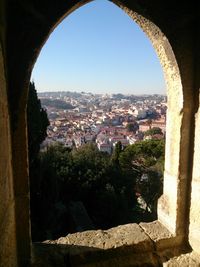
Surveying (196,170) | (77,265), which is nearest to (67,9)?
(196,170)

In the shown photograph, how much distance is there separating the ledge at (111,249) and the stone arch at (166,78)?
148 millimetres

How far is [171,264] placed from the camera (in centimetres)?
267

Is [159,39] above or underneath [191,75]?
above

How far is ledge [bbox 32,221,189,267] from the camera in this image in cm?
268

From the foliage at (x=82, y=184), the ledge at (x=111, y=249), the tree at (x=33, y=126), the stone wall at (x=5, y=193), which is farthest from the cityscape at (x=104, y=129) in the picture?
the stone wall at (x=5, y=193)

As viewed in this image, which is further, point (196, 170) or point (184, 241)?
point (184, 241)

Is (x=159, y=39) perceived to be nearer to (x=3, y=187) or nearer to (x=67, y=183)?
(x=3, y=187)

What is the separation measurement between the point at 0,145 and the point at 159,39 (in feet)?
5.26

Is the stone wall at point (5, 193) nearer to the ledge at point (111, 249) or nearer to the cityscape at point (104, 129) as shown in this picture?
the ledge at point (111, 249)

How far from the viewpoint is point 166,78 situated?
109 inches

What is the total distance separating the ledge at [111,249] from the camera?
2.68m

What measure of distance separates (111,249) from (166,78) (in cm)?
167

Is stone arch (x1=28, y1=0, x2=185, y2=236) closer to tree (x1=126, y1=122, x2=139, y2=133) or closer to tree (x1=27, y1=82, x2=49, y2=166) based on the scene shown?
tree (x1=27, y1=82, x2=49, y2=166)

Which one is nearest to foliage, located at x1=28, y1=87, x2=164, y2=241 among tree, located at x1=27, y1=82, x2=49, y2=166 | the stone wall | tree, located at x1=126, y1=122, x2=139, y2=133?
tree, located at x1=27, y1=82, x2=49, y2=166
